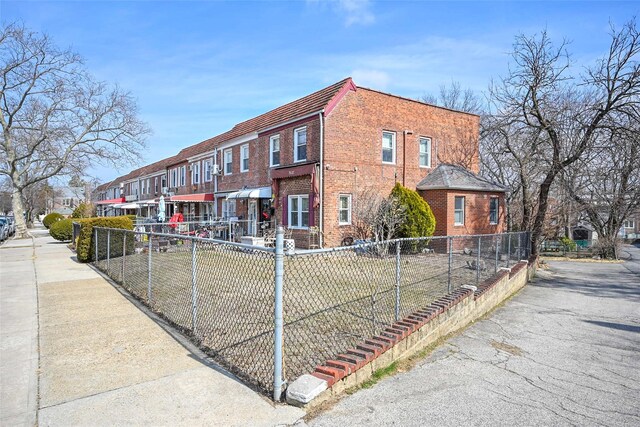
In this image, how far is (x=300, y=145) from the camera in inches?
673

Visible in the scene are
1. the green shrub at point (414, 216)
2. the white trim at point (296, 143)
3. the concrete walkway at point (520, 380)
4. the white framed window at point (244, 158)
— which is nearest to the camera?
the concrete walkway at point (520, 380)

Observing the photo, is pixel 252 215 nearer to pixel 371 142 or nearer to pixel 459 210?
pixel 371 142

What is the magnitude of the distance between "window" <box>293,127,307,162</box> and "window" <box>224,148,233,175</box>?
678 cm

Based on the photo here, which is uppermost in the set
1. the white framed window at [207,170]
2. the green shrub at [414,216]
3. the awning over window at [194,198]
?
the white framed window at [207,170]

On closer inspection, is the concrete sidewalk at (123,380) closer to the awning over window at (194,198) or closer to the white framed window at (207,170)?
the awning over window at (194,198)

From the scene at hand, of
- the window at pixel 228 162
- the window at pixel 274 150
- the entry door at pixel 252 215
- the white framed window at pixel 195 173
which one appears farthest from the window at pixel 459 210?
the white framed window at pixel 195 173

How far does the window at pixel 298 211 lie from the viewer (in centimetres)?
1647

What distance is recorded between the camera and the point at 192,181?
29.0 meters

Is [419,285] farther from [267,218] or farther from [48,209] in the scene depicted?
[48,209]

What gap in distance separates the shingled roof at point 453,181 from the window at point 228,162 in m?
10.7

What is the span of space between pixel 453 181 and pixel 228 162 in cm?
1268

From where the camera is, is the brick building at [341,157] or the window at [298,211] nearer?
the brick building at [341,157]

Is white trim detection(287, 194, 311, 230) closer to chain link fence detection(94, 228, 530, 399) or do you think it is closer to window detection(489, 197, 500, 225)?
chain link fence detection(94, 228, 530, 399)

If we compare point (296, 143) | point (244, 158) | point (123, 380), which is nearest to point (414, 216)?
point (296, 143)
